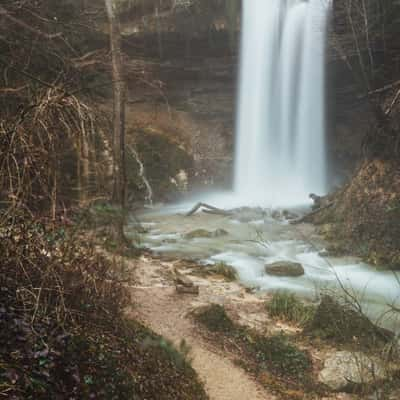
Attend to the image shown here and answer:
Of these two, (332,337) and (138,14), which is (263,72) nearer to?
(138,14)

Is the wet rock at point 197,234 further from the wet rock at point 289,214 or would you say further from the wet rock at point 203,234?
the wet rock at point 289,214

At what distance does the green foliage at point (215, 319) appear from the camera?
20.1ft

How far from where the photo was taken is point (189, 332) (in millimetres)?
5832

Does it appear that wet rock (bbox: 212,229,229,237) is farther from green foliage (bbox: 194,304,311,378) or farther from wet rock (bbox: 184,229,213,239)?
green foliage (bbox: 194,304,311,378)

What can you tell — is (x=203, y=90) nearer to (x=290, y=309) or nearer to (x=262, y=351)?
(x=290, y=309)

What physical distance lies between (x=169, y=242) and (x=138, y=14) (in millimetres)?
11834

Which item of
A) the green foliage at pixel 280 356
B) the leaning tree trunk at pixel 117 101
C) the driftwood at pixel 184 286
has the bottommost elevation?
the green foliage at pixel 280 356

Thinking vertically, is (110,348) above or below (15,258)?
below

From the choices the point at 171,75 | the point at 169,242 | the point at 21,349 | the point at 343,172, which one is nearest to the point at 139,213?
the point at 169,242

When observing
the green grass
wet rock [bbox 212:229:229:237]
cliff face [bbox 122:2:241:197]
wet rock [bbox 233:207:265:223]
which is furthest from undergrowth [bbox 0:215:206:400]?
cliff face [bbox 122:2:241:197]

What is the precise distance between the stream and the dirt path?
3.78ft

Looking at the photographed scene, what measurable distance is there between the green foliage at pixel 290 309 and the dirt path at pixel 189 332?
1114mm

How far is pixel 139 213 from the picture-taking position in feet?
52.9

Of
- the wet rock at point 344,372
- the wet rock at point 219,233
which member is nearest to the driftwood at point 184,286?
the wet rock at point 344,372
